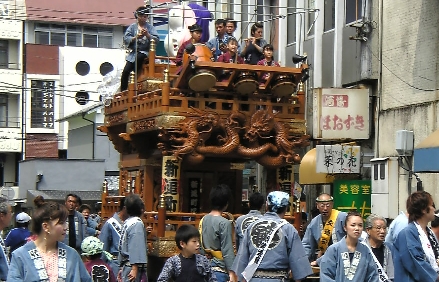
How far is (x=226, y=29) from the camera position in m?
15.4

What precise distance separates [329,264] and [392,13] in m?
11.4

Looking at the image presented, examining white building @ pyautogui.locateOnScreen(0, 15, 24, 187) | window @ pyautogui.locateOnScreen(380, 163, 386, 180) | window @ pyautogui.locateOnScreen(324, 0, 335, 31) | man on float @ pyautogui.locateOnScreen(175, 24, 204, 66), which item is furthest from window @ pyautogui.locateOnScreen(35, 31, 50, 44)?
man on float @ pyautogui.locateOnScreen(175, 24, 204, 66)

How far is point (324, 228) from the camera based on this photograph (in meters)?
11.2

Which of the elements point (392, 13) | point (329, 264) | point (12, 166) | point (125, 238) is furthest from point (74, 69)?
point (329, 264)

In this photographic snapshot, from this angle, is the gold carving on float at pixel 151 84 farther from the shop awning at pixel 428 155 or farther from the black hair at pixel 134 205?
the shop awning at pixel 428 155

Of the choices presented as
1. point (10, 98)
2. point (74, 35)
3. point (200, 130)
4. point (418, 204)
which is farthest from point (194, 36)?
point (74, 35)

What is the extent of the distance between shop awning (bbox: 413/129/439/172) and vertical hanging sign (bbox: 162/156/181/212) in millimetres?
4669

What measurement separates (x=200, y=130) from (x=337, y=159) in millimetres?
6247

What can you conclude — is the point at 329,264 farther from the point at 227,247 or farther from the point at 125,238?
the point at 125,238

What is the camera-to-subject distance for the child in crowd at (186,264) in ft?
A: 27.8

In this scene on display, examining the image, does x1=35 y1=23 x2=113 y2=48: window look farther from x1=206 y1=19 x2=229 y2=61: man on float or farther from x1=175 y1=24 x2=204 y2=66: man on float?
x1=206 y1=19 x2=229 y2=61: man on float

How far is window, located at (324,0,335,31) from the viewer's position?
2177 centimetres

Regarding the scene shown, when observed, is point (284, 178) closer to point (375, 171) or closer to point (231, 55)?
point (231, 55)

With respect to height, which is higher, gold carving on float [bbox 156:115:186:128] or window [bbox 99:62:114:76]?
window [bbox 99:62:114:76]
